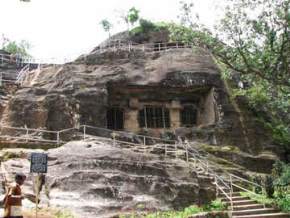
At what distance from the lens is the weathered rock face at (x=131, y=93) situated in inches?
937

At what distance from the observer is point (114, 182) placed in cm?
1515

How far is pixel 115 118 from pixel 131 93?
1826mm

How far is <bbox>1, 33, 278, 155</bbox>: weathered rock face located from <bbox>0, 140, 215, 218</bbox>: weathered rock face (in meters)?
6.19

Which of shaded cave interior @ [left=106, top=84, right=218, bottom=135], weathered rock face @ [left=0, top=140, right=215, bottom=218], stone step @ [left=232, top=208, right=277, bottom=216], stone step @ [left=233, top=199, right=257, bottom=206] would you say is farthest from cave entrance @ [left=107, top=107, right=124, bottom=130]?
stone step @ [left=232, top=208, right=277, bottom=216]

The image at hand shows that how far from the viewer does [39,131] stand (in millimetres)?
22266

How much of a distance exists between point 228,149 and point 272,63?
6335 millimetres

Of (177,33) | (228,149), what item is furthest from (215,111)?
(177,33)

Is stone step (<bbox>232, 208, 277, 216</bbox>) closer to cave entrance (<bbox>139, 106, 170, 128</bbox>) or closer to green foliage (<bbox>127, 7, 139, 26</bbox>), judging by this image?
cave entrance (<bbox>139, 106, 170, 128</bbox>)

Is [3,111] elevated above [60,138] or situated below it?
above

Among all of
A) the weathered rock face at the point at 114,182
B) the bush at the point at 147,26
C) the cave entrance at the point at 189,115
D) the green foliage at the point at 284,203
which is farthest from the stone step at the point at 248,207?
the bush at the point at 147,26

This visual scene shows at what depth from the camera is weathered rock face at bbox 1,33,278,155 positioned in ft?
78.1

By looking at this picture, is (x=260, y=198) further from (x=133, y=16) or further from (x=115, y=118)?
(x=133, y=16)

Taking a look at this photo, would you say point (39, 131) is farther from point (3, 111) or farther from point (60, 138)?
point (3, 111)

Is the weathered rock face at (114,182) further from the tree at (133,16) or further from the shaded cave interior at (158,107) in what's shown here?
the tree at (133,16)
